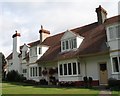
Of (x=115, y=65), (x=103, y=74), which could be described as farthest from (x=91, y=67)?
(x=115, y=65)

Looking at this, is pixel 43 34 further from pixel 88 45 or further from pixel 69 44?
pixel 88 45

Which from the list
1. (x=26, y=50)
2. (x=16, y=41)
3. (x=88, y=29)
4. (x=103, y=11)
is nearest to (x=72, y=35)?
(x=88, y=29)

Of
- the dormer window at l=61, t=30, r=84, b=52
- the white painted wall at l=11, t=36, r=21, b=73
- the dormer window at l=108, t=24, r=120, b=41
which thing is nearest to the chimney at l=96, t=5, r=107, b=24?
the dormer window at l=61, t=30, r=84, b=52

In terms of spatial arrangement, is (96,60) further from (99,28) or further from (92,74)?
(99,28)

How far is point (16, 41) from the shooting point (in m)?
44.3

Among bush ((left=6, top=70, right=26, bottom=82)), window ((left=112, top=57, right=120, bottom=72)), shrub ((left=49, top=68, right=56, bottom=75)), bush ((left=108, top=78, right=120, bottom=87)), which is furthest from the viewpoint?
bush ((left=6, top=70, right=26, bottom=82))

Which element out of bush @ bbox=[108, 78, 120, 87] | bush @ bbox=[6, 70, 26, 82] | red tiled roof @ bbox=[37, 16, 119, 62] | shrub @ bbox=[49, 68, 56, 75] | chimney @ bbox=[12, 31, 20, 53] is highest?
chimney @ bbox=[12, 31, 20, 53]

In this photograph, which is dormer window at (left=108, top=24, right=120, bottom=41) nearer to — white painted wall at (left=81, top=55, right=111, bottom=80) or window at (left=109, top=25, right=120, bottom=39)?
window at (left=109, top=25, right=120, bottom=39)

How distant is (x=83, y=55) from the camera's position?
25359 millimetres

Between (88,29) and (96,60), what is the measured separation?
23.1 ft

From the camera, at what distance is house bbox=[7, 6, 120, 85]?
23.0 metres

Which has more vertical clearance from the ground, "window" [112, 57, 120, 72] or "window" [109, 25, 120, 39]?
"window" [109, 25, 120, 39]

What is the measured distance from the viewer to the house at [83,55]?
75.4ft

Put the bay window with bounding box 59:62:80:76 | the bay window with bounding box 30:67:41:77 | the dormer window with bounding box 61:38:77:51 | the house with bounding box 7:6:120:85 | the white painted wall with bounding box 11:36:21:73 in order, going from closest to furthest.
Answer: the house with bounding box 7:6:120:85, the bay window with bounding box 59:62:80:76, the dormer window with bounding box 61:38:77:51, the bay window with bounding box 30:67:41:77, the white painted wall with bounding box 11:36:21:73
